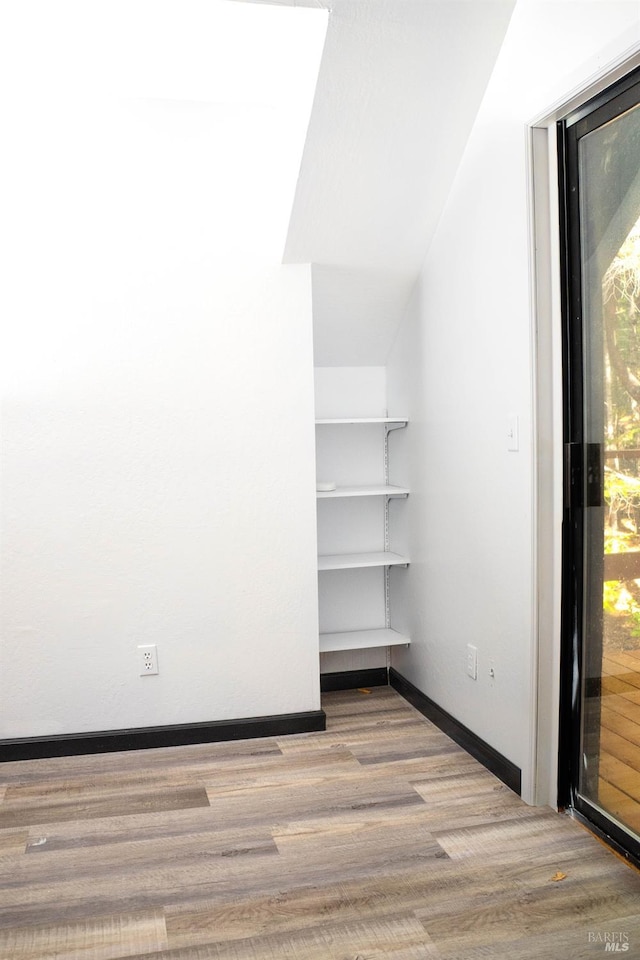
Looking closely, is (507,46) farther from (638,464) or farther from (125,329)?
(125,329)

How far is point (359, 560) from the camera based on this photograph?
3.69 metres

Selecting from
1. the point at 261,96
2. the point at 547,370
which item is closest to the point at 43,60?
the point at 261,96

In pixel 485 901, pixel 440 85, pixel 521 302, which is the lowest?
pixel 485 901

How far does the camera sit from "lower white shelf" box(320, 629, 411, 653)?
3.64 meters

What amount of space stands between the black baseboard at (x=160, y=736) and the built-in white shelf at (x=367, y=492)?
35.2 inches

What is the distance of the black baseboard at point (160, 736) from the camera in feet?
10.0

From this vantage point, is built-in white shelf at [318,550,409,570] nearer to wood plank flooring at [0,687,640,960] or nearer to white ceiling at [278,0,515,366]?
wood plank flooring at [0,687,640,960]

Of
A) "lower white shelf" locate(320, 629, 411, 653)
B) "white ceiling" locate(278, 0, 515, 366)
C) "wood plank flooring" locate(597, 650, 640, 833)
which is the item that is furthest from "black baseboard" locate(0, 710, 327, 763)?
"white ceiling" locate(278, 0, 515, 366)

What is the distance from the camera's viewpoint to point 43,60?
2.81m

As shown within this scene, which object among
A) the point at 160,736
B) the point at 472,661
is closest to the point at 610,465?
the point at 472,661

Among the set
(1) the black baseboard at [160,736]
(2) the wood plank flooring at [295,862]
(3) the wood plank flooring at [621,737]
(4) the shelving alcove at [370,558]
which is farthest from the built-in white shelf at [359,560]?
(3) the wood plank flooring at [621,737]

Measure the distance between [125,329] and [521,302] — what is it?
4.75ft

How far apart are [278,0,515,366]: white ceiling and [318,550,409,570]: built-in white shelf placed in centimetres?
96

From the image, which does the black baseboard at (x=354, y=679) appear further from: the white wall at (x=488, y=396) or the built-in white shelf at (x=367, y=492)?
the built-in white shelf at (x=367, y=492)
